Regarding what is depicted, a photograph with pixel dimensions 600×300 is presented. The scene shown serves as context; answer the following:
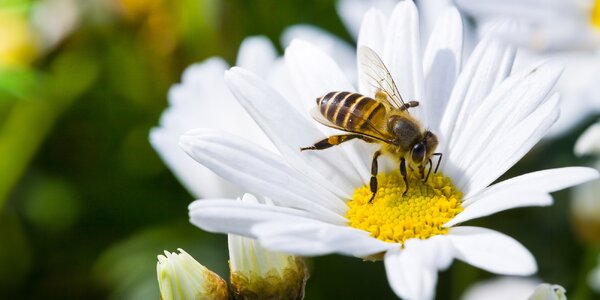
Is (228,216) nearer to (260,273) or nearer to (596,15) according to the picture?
(260,273)

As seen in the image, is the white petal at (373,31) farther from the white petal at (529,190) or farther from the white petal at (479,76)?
the white petal at (529,190)

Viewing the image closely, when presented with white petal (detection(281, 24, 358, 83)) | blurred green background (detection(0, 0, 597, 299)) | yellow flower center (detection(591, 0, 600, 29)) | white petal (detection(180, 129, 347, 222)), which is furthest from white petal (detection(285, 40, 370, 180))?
blurred green background (detection(0, 0, 597, 299))

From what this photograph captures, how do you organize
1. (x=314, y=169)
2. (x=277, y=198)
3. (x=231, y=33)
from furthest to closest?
(x=231, y=33) < (x=314, y=169) < (x=277, y=198)

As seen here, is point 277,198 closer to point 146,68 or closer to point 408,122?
point 408,122

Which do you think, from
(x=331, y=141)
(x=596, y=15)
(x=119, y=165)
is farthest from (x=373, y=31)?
(x=119, y=165)

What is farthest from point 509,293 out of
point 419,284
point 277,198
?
point 419,284

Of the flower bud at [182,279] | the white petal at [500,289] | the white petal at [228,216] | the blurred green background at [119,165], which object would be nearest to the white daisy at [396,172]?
the white petal at [228,216]
